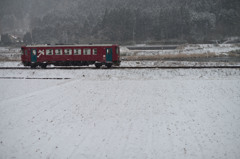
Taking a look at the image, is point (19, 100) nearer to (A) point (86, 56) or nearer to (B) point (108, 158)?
(B) point (108, 158)

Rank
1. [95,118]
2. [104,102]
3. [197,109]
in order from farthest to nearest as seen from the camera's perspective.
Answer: [104,102]
[197,109]
[95,118]

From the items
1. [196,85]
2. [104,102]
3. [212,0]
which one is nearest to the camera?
[104,102]

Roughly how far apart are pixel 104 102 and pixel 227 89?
9.84 metres

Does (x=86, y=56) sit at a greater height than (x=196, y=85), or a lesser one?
greater

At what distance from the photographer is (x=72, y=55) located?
27.5 m

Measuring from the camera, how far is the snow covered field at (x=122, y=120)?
8.30 m

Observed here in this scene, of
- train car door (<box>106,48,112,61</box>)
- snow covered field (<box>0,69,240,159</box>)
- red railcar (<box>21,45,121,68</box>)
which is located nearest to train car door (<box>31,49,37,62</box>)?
red railcar (<box>21,45,121,68</box>)

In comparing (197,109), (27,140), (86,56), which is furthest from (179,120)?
(86,56)

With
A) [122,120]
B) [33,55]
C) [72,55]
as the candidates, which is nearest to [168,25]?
[72,55]

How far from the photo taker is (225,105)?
497 inches

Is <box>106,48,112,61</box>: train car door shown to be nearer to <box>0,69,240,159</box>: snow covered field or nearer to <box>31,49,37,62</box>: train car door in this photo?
<box>0,69,240,159</box>: snow covered field

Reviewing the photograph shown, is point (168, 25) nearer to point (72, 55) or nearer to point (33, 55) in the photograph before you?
point (72, 55)

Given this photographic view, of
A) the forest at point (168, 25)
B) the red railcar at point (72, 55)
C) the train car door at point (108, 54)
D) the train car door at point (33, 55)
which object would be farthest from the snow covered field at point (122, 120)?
the forest at point (168, 25)

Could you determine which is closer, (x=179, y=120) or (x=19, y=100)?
(x=179, y=120)
